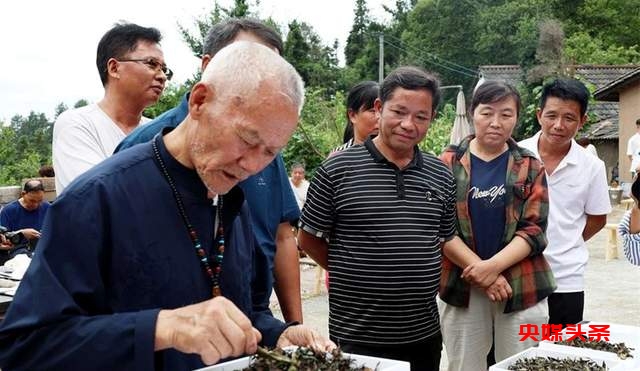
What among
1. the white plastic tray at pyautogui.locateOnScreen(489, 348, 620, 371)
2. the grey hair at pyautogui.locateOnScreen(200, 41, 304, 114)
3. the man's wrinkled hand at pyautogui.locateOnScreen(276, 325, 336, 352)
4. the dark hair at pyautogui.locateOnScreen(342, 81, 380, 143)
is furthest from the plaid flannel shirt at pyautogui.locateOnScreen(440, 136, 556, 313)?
the grey hair at pyautogui.locateOnScreen(200, 41, 304, 114)

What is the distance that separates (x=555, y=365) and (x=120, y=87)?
2126mm

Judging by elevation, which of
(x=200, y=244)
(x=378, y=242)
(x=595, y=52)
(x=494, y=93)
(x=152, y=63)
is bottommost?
(x=378, y=242)

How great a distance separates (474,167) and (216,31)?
144 centimetres

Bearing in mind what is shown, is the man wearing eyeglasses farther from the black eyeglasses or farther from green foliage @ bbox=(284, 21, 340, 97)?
green foliage @ bbox=(284, 21, 340, 97)

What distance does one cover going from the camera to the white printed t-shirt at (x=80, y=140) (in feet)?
A: 8.82

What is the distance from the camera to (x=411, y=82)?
9.72 ft

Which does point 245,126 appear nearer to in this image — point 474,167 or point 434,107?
point 434,107

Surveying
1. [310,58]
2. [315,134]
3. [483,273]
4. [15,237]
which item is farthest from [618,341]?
[310,58]

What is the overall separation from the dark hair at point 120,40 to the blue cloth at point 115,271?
1.62 meters

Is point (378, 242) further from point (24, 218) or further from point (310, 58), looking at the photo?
point (310, 58)

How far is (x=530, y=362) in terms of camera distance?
247cm

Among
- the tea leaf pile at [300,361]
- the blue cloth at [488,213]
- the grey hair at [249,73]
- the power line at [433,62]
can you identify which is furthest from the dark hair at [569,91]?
the power line at [433,62]

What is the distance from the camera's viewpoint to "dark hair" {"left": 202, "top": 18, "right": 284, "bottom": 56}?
2543 mm

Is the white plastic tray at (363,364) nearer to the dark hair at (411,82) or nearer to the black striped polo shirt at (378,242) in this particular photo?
the black striped polo shirt at (378,242)
